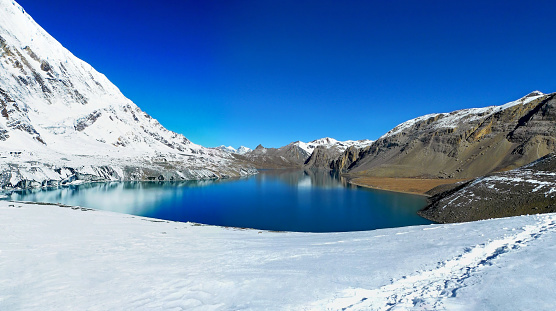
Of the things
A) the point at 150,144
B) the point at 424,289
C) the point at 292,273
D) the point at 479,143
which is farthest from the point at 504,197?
the point at 150,144

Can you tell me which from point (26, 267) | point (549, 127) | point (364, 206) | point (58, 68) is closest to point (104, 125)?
point (58, 68)

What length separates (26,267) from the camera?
10102 millimetres

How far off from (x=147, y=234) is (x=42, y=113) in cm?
19091

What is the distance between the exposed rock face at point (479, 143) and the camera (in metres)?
101

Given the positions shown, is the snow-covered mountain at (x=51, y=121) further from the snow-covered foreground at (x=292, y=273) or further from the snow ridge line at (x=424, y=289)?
the snow ridge line at (x=424, y=289)

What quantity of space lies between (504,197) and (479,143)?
107074 mm

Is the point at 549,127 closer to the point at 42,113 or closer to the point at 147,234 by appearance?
the point at 147,234

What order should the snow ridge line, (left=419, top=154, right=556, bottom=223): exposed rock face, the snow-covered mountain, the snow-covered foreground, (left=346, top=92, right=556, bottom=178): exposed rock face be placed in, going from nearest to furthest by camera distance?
the snow ridge line → the snow-covered foreground → (left=419, top=154, right=556, bottom=223): exposed rock face → (left=346, top=92, right=556, bottom=178): exposed rock face → the snow-covered mountain

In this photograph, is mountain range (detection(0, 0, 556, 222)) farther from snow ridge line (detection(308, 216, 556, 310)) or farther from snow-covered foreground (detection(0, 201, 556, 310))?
snow ridge line (detection(308, 216, 556, 310))

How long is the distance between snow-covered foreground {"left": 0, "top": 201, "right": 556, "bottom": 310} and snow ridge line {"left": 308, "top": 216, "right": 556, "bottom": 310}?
0.03 meters

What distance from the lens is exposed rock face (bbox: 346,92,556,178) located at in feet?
332

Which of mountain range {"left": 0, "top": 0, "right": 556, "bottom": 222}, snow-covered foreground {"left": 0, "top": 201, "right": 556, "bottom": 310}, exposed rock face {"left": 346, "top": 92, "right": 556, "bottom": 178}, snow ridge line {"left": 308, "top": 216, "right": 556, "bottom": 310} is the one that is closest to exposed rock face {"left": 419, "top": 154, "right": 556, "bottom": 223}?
mountain range {"left": 0, "top": 0, "right": 556, "bottom": 222}

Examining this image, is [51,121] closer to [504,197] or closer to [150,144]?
[150,144]

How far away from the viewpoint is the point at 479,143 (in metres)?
126
